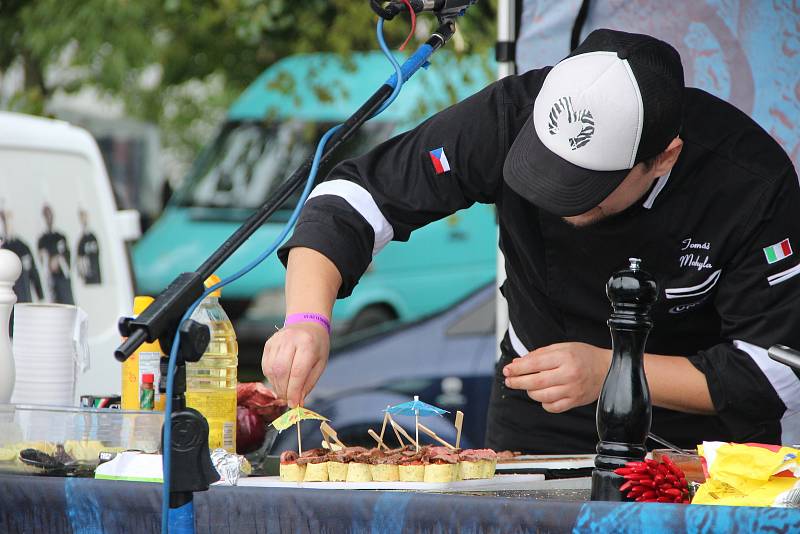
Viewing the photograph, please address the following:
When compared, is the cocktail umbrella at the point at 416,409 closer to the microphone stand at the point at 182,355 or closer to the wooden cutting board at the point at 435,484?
the wooden cutting board at the point at 435,484

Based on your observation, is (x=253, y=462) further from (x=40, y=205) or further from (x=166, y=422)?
(x=40, y=205)

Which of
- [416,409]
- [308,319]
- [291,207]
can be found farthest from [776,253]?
[291,207]

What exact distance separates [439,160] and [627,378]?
78 centimetres

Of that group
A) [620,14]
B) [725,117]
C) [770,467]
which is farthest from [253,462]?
[620,14]

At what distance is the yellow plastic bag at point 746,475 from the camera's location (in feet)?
5.36

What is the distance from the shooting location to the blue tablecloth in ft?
4.93

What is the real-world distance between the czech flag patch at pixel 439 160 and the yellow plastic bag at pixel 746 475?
91cm

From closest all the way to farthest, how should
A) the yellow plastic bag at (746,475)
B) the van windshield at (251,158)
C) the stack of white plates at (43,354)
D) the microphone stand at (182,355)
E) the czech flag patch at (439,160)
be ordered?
the microphone stand at (182,355)
the yellow plastic bag at (746,475)
the stack of white plates at (43,354)
the czech flag patch at (439,160)
the van windshield at (251,158)

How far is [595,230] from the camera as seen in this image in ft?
7.58

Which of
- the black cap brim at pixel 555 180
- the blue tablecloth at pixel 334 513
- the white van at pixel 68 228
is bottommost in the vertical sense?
the blue tablecloth at pixel 334 513

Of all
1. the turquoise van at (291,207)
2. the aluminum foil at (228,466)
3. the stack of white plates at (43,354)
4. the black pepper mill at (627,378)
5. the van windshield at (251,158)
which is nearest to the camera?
the black pepper mill at (627,378)

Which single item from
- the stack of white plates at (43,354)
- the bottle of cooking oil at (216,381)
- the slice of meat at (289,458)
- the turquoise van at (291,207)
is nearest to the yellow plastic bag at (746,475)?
the slice of meat at (289,458)

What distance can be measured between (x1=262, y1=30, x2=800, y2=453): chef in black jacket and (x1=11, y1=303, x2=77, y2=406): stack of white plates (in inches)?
17.9

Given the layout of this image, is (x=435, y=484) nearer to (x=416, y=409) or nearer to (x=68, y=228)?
(x=416, y=409)
